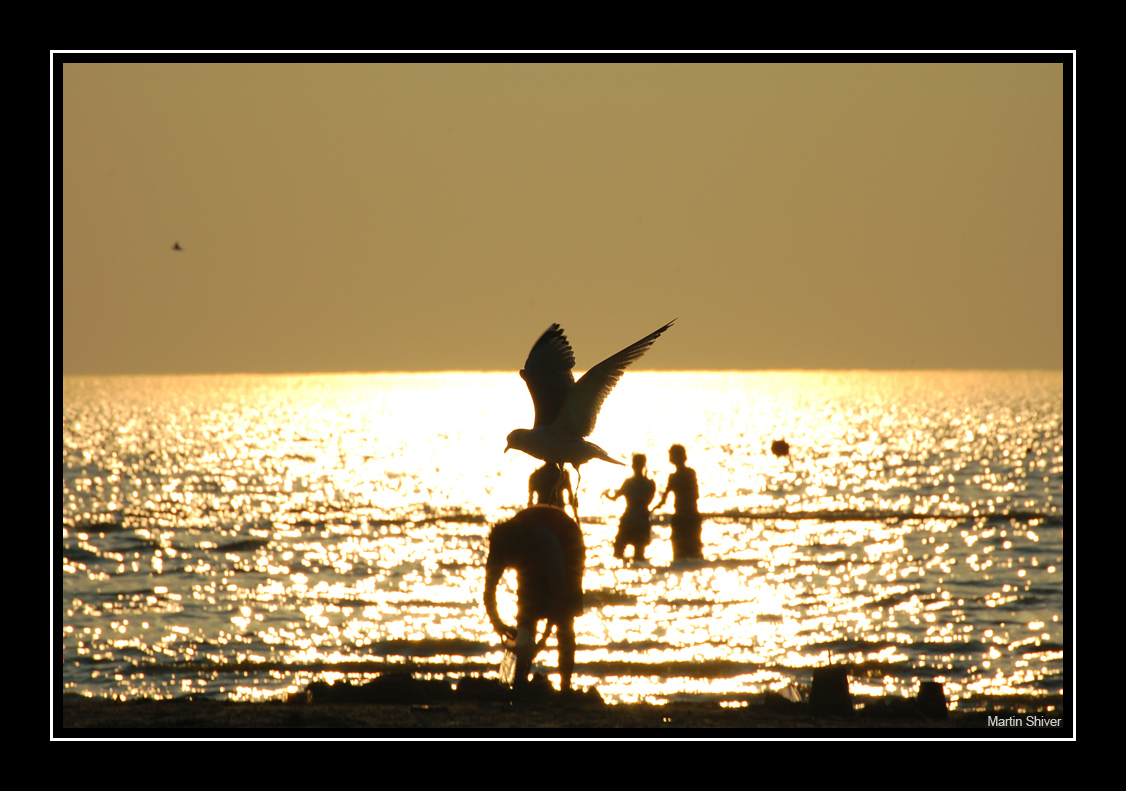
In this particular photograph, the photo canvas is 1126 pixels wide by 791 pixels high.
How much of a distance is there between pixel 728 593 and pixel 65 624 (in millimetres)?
10604

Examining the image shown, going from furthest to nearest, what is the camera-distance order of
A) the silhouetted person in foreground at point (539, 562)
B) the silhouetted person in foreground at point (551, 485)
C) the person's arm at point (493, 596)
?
the silhouetted person in foreground at point (551, 485) < the person's arm at point (493, 596) < the silhouetted person in foreground at point (539, 562)

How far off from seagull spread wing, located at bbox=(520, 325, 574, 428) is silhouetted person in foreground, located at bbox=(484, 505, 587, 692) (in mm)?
823

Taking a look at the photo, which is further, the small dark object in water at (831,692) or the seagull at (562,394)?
the small dark object in water at (831,692)

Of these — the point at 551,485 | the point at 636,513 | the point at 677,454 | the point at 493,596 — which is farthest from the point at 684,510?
the point at 493,596

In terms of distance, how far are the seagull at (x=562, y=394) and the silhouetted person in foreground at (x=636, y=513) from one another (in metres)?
9.86

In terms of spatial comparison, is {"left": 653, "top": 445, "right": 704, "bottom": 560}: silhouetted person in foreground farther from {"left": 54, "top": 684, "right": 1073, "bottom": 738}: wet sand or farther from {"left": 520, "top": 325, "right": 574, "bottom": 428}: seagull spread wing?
{"left": 520, "top": 325, "right": 574, "bottom": 428}: seagull spread wing

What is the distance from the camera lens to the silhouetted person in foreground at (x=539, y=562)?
8.42 m

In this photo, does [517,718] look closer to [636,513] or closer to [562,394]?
[562,394]

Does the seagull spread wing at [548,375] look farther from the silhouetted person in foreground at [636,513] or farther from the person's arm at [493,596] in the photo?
the silhouetted person in foreground at [636,513]

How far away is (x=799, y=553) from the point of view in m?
25.0

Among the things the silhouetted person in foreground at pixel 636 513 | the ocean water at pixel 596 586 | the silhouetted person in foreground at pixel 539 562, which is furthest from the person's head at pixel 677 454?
the silhouetted person in foreground at pixel 539 562

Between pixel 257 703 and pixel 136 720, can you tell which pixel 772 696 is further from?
pixel 136 720
